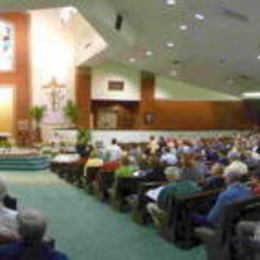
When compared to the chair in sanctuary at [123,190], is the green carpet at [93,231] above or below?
below

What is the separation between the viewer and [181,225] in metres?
6.67

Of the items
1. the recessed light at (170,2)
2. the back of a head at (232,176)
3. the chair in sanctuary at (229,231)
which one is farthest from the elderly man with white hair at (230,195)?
the recessed light at (170,2)

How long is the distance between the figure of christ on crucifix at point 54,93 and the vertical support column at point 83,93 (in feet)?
2.37

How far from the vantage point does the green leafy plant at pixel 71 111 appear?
2431cm

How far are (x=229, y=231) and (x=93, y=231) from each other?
8.45 feet

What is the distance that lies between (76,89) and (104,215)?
16633mm

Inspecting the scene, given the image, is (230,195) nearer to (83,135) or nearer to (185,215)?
(185,215)

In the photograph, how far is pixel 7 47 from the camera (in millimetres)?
24594

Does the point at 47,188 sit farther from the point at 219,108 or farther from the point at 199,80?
the point at 219,108

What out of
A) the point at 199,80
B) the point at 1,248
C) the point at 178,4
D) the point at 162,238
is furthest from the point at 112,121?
the point at 1,248

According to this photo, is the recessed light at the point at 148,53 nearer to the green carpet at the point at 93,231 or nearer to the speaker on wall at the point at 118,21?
the speaker on wall at the point at 118,21

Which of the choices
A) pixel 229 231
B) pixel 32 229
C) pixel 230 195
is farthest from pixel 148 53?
pixel 32 229

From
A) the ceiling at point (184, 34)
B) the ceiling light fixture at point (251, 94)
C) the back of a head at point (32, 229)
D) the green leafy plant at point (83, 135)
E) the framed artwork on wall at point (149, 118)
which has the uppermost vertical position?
the ceiling at point (184, 34)

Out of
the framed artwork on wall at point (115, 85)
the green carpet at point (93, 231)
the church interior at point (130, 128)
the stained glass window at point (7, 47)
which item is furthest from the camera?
the framed artwork on wall at point (115, 85)
